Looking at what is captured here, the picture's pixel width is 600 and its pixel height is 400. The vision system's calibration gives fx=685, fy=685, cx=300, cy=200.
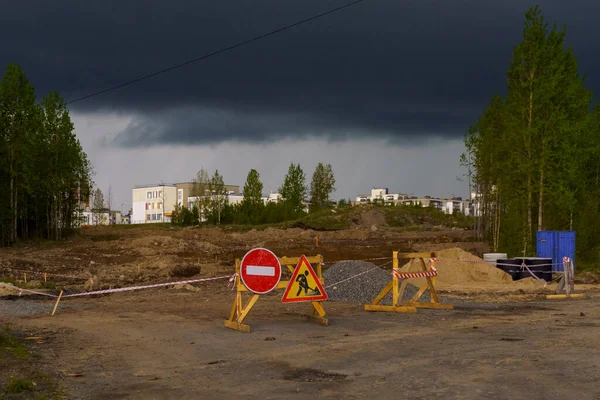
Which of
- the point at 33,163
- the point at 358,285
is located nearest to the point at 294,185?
the point at 33,163

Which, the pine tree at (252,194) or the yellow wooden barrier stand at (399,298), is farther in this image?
the pine tree at (252,194)

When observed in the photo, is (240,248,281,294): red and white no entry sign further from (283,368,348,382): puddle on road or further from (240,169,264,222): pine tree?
(240,169,264,222): pine tree

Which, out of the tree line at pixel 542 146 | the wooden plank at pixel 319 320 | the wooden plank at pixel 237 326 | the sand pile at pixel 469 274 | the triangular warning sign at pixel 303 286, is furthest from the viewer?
the tree line at pixel 542 146

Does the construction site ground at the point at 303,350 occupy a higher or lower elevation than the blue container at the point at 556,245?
lower

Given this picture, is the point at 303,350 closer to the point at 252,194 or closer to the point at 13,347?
the point at 13,347

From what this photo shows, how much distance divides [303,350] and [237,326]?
3134 millimetres

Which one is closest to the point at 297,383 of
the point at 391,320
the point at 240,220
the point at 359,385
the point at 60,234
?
the point at 359,385

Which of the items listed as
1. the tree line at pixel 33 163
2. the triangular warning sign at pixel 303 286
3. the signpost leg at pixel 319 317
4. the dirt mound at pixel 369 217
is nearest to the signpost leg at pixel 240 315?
the triangular warning sign at pixel 303 286

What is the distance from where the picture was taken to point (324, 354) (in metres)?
11.7

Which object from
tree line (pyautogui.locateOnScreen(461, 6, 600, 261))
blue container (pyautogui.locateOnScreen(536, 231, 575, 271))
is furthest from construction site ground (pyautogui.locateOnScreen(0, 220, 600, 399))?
tree line (pyautogui.locateOnScreen(461, 6, 600, 261))

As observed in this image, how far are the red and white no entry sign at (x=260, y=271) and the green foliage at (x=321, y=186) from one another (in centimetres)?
12272

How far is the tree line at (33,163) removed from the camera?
6088 cm

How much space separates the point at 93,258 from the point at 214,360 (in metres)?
38.6

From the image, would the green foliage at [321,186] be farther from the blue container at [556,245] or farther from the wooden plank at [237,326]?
the wooden plank at [237,326]
